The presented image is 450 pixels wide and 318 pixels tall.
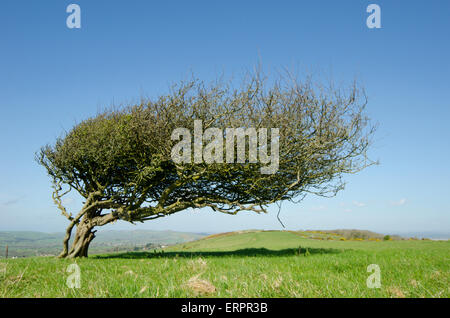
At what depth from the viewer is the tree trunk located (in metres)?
20.2

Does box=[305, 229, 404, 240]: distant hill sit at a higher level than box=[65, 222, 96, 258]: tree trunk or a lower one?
lower

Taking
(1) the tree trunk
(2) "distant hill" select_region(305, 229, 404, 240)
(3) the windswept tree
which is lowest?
(2) "distant hill" select_region(305, 229, 404, 240)

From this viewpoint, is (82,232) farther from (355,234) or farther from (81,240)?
(355,234)

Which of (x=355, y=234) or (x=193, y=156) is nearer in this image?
(x=193, y=156)

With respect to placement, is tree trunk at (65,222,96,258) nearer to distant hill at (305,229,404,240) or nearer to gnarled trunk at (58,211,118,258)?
gnarled trunk at (58,211,118,258)

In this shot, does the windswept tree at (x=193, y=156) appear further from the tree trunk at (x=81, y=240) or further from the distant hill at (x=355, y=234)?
the distant hill at (x=355, y=234)

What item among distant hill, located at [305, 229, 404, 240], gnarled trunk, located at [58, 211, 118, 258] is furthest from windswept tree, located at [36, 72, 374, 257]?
distant hill, located at [305, 229, 404, 240]

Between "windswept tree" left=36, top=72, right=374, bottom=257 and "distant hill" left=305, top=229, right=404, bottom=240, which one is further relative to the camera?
"distant hill" left=305, top=229, right=404, bottom=240

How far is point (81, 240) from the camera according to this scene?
66.9 feet

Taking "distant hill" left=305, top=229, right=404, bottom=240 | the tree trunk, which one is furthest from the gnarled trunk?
"distant hill" left=305, top=229, right=404, bottom=240

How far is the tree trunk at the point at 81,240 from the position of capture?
2025 cm

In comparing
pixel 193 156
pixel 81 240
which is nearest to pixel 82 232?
pixel 81 240

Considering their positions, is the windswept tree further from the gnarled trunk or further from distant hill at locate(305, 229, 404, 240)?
distant hill at locate(305, 229, 404, 240)
